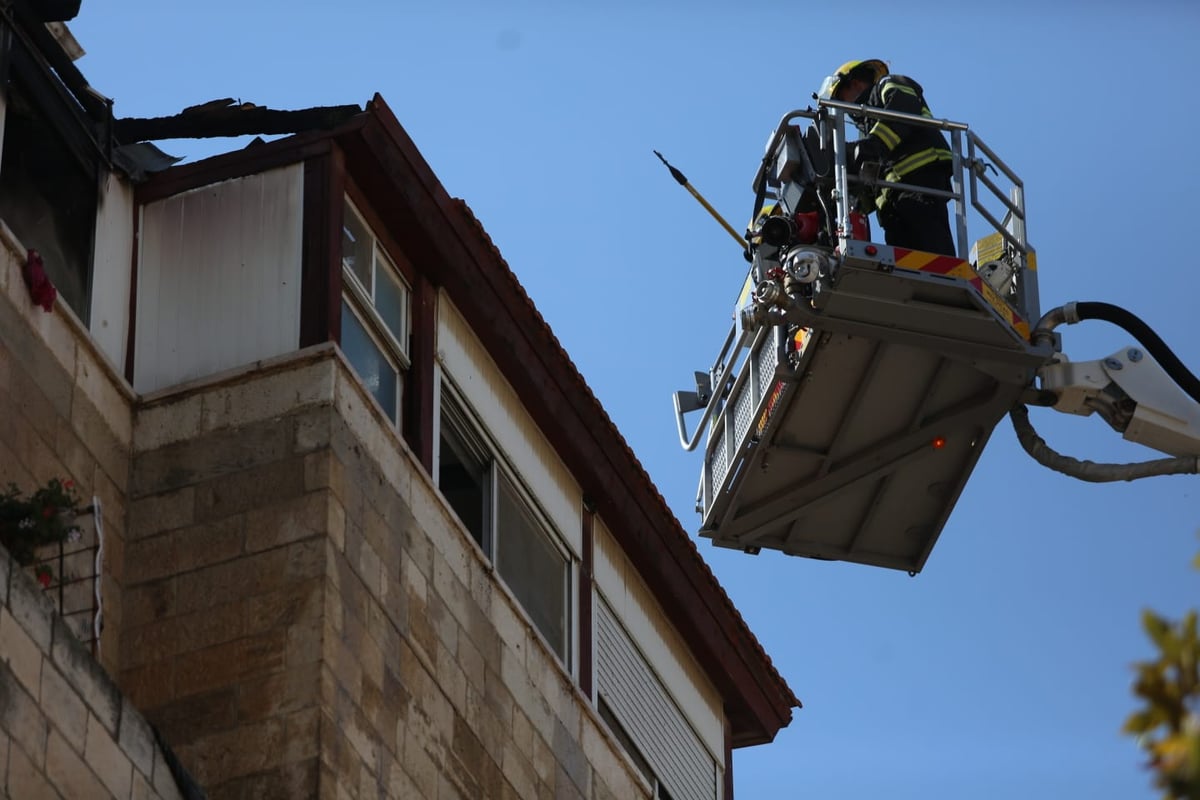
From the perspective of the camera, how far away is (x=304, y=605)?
11.8 metres

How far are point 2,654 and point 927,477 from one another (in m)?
8.91

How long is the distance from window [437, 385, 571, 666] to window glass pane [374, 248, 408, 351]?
0.56 meters

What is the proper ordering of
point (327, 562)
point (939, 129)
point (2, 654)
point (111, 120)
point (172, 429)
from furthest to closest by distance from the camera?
1. point (939, 129)
2. point (111, 120)
3. point (172, 429)
4. point (327, 562)
5. point (2, 654)

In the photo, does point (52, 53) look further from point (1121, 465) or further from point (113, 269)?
point (1121, 465)

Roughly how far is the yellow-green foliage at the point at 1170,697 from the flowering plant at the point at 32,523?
7.19 meters

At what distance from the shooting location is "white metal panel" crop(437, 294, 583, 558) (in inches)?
582

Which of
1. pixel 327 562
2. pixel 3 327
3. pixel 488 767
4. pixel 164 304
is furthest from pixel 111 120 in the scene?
pixel 488 767

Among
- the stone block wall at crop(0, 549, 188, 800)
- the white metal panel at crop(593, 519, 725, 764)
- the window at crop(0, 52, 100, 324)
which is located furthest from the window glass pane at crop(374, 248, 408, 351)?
the stone block wall at crop(0, 549, 188, 800)

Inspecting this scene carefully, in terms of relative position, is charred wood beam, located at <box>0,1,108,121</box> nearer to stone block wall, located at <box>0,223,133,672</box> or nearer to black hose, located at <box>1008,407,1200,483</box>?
stone block wall, located at <box>0,223,133,672</box>

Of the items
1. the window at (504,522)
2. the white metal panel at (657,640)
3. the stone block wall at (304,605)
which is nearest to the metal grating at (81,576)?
the stone block wall at (304,605)

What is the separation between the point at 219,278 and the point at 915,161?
488 cm

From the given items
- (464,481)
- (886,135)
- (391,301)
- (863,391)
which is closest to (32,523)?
(391,301)

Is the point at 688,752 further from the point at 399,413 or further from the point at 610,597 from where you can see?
the point at 399,413

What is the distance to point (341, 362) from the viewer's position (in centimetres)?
1270
